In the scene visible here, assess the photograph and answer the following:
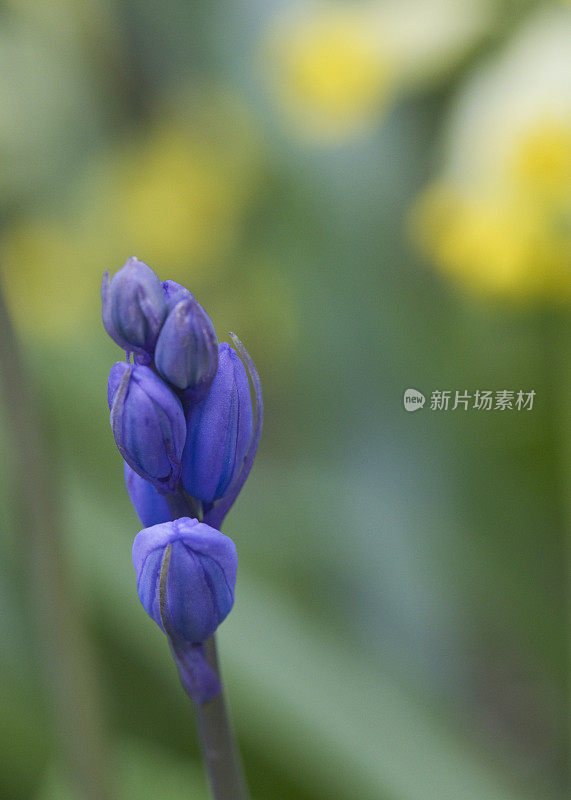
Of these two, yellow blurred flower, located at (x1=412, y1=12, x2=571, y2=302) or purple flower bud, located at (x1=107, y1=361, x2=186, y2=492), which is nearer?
purple flower bud, located at (x1=107, y1=361, x2=186, y2=492)

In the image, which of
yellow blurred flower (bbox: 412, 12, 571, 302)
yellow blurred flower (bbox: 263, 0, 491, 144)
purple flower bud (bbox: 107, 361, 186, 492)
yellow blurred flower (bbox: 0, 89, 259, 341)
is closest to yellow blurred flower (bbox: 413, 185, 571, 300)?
yellow blurred flower (bbox: 412, 12, 571, 302)

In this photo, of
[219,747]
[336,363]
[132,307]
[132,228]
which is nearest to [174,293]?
[132,307]

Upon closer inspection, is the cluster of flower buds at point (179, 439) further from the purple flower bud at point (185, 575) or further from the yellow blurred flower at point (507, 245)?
the yellow blurred flower at point (507, 245)

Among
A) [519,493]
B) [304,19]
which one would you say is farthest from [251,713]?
[304,19]

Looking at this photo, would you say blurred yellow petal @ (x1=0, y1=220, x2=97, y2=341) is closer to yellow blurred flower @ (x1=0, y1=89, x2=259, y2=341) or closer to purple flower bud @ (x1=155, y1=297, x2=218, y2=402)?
yellow blurred flower @ (x1=0, y1=89, x2=259, y2=341)

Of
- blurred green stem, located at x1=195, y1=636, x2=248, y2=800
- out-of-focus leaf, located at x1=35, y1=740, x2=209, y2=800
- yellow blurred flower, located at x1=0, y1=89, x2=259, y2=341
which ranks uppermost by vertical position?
yellow blurred flower, located at x1=0, y1=89, x2=259, y2=341

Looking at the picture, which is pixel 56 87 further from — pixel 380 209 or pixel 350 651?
pixel 350 651

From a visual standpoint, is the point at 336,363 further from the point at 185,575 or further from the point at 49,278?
the point at 185,575
